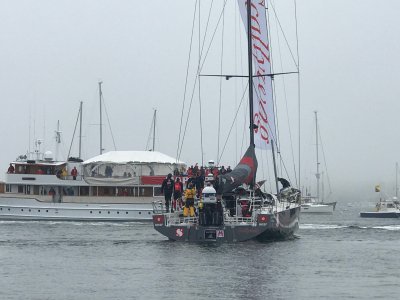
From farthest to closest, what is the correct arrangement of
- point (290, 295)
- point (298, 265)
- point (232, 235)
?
point (232, 235)
point (298, 265)
point (290, 295)

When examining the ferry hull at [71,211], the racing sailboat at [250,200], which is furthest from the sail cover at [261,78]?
the ferry hull at [71,211]

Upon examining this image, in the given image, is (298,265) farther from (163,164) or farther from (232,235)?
(163,164)

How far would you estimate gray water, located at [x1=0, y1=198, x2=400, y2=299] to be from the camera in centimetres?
3123

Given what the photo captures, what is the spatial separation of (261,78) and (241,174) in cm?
773

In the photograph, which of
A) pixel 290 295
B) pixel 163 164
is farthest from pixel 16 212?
pixel 290 295

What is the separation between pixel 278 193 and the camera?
54469 mm

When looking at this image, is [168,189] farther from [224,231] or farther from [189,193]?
[224,231]

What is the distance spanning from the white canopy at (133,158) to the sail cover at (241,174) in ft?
117

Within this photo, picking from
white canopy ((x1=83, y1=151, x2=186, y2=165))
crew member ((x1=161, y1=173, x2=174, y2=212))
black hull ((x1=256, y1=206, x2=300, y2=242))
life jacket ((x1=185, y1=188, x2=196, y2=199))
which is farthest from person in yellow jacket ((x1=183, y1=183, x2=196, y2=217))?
white canopy ((x1=83, y1=151, x2=186, y2=165))

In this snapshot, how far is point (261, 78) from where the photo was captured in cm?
5438

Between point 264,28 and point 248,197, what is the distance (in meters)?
10.7

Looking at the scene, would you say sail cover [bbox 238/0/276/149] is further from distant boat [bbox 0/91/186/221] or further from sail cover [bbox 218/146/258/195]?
distant boat [bbox 0/91/186/221]

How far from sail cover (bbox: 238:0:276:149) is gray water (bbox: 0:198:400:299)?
5.69 metres

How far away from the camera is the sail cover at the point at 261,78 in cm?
5356
